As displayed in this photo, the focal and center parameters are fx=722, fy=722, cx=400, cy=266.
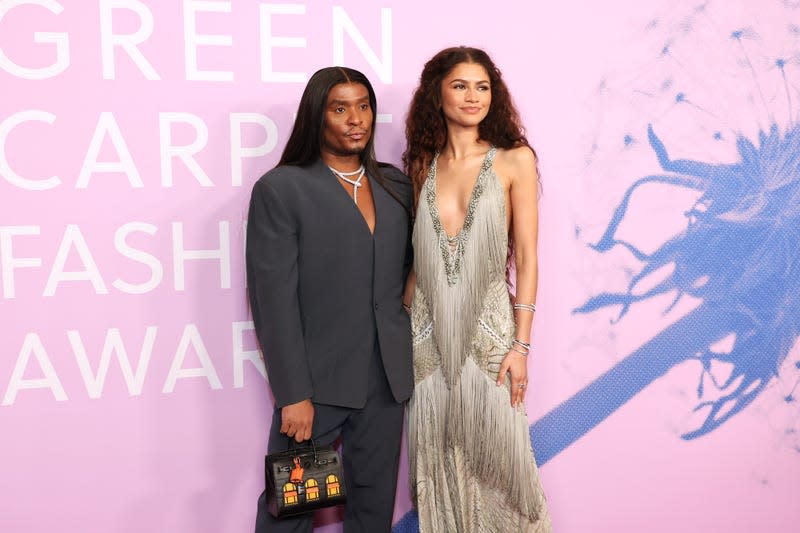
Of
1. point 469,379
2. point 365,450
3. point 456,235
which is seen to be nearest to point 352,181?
point 456,235

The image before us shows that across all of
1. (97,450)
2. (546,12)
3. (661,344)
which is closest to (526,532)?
(661,344)

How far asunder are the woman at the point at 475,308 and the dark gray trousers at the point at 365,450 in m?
0.10

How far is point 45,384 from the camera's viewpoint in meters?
2.22

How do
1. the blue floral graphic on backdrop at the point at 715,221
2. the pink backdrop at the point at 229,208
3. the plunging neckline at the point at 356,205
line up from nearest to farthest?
the plunging neckline at the point at 356,205 → the pink backdrop at the point at 229,208 → the blue floral graphic on backdrop at the point at 715,221

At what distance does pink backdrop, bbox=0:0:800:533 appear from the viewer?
2.17 m

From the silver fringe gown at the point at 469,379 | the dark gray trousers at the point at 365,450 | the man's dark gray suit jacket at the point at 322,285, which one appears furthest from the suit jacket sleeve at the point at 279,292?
the silver fringe gown at the point at 469,379

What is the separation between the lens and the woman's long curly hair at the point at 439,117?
211 cm

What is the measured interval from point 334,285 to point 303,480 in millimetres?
531

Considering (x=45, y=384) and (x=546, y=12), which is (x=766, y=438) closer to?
(x=546, y=12)

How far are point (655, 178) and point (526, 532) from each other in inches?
51.9

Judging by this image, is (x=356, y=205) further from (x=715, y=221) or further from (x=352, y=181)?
(x=715, y=221)

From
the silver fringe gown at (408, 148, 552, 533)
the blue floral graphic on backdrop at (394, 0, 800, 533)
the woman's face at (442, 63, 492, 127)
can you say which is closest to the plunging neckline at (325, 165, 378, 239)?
the silver fringe gown at (408, 148, 552, 533)

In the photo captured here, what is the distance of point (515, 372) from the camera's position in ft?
6.78

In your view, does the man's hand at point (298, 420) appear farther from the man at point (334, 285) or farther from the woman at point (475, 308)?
the woman at point (475, 308)
